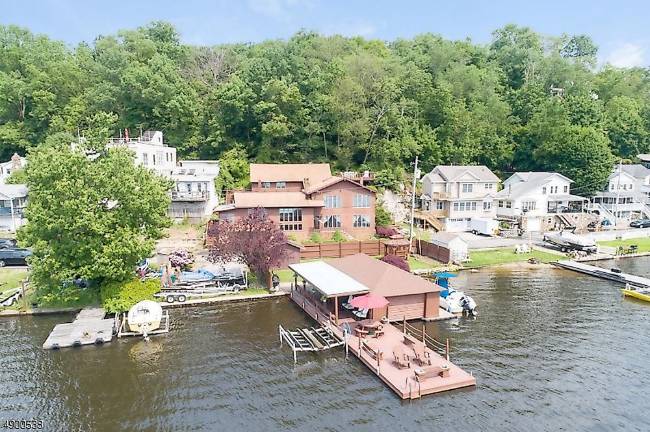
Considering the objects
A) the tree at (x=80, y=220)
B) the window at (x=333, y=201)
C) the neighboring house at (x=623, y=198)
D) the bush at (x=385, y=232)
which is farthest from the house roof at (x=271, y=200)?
the neighboring house at (x=623, y=198)

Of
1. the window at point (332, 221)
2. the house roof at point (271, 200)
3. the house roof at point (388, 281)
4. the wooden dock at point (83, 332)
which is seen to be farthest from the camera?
the window at point (332, 221)

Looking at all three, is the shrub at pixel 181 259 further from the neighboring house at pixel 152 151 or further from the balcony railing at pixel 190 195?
the neighboring house at pixel 152 151

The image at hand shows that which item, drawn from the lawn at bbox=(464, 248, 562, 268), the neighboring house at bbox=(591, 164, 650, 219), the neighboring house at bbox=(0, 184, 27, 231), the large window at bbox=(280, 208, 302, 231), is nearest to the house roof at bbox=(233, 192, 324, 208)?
the large window at bbox=(280, 208, 302, 231)

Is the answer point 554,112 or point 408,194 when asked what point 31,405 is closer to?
point 408,194

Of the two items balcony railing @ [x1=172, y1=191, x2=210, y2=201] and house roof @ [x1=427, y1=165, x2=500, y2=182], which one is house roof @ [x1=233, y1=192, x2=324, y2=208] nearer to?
balcony railing @ [x1=172, y1=191, x2=210, y2=201]

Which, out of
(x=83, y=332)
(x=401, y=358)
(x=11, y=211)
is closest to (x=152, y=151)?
(x=11, y=211)

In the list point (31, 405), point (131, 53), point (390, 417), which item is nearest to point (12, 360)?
point (31, 405)
